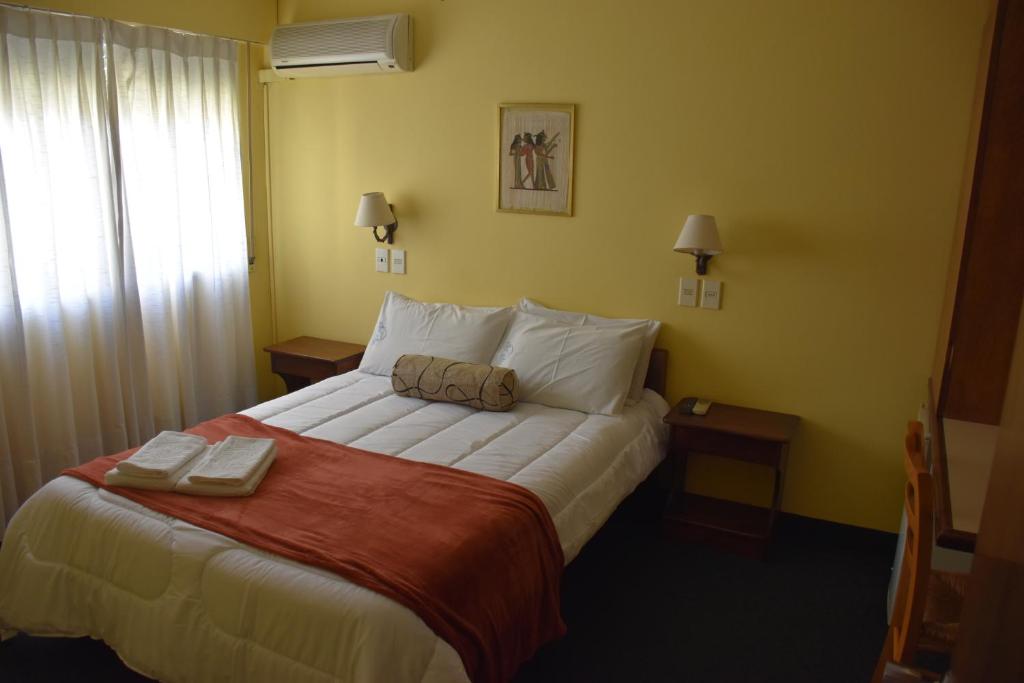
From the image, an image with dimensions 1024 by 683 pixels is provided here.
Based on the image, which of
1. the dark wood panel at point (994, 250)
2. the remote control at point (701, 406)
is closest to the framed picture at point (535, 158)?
the remote control at point (701, 406)

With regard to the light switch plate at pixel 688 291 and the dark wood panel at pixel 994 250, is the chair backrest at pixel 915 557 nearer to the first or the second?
the dark wood panel at pixel 994 250

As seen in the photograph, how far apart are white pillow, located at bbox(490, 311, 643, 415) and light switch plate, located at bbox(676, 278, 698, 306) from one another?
0.26 metres

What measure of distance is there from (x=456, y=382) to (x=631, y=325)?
0.87 meters

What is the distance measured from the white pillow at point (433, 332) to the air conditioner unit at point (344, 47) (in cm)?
123

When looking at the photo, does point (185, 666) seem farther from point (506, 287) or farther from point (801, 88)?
point (801, 88)

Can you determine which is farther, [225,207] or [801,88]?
[225,207]

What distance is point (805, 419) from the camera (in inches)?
133

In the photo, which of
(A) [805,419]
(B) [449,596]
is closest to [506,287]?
(A) [805,419]

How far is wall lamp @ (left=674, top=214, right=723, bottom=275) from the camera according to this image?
10.7 feet

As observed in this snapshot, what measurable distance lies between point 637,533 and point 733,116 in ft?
6.22

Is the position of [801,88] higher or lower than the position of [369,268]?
higher

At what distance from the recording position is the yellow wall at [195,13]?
11.0 feet

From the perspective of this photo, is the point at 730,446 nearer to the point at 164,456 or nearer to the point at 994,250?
the point at 994,250

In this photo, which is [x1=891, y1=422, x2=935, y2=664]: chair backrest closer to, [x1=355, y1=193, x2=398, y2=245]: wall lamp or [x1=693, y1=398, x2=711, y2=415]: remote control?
[x1=693, y1=398, x2=711, y2=415]: remote control
